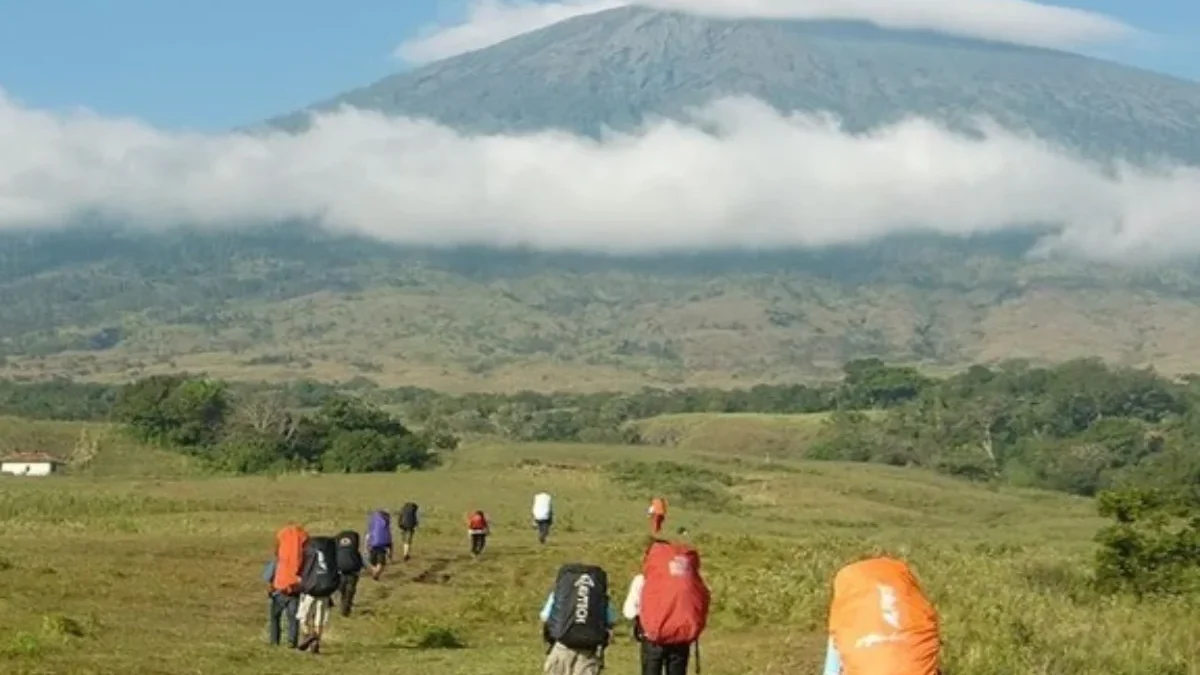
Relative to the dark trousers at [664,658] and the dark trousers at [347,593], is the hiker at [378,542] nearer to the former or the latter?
the dark trousers at [347,593]

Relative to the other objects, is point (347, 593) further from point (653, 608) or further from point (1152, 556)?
point (1152, 556)

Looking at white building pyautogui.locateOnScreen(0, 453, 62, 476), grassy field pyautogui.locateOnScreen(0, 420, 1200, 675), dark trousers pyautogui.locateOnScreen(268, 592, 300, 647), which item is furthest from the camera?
white building pyautogui.locateOnScreen(0, 453, 62, 476)

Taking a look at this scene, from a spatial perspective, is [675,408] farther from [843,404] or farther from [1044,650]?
[1044,650]

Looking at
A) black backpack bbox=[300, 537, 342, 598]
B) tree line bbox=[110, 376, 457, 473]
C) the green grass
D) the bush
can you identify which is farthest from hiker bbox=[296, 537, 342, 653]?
the green grass

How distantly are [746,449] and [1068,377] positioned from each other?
3456 centimetres

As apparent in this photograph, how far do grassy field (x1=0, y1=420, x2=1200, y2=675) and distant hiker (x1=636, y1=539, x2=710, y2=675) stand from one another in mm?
5224

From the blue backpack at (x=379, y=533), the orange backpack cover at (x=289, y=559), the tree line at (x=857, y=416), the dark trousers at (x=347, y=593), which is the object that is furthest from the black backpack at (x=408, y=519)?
the tree line at (x=857, y=416)

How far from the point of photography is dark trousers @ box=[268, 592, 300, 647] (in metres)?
20.0

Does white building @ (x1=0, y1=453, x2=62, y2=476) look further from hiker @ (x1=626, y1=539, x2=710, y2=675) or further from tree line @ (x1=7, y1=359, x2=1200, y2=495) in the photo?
hiker @ (x1=626, y1=539, x2=710, y2=675)

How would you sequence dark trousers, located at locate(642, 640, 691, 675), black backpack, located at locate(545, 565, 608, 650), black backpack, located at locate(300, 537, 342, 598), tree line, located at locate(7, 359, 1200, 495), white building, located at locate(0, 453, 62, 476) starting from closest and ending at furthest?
1. black backpack, located at locate(545, 565, 608, 650)
2. dark trousers, located at locate(642, 640, 691, 675)
3. black backpack, located at locate(300, 537, 342, 598)
4. white building, located at locate(0, 453, 62, 476)
5. tree line, located at locate(7, 359, 1200, 495)

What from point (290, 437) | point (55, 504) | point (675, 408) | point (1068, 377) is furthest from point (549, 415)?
point (55, 504)

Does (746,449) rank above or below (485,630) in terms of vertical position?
below

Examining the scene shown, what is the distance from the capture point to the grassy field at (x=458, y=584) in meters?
19.8

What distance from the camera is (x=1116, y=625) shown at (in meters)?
23.3
